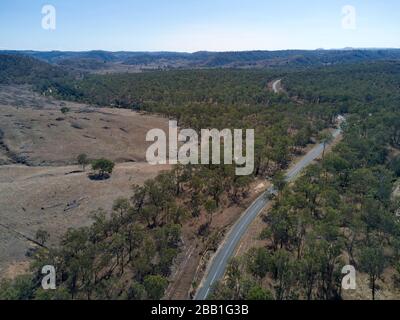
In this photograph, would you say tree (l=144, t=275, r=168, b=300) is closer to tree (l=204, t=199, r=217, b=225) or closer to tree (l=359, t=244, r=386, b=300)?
tree (l=204, t=199, r=217, b=225)

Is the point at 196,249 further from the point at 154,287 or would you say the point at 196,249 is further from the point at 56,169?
the point at 56,169

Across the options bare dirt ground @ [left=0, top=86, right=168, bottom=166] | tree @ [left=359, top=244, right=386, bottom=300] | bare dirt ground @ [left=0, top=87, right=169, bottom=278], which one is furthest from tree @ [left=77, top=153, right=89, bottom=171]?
tree @ [left=359, top=244, right=386, bottom=300]

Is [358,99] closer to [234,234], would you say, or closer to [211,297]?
[234,234]

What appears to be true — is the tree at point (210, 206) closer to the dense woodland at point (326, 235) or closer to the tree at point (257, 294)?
the dense woodland at point (326, 235)

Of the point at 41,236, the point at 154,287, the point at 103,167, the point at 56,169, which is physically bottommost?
the point at 41,236

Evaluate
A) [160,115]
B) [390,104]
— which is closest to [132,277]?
[160,115]

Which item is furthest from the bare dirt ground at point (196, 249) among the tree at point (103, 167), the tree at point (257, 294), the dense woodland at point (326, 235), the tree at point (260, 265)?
the tree at point (103, 167)

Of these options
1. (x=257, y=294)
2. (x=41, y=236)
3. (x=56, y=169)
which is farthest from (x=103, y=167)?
(x=257, y=294)
